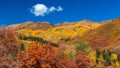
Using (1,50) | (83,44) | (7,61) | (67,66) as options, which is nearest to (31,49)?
(67,66)

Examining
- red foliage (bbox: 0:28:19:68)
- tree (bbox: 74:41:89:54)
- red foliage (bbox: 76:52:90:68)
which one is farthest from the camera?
tree (bbox: 74:41:89:54)

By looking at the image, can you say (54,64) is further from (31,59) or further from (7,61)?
(7,61)

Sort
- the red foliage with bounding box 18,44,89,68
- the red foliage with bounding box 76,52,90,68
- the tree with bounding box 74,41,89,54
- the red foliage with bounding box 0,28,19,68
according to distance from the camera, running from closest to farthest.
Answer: the red foliage with bounding box 0,28,19,68
the red foliage with bounding box 18,44,89,68
the red foliage with bounding box 76,52,90,68
the tree with bounding box 74,41,89,54

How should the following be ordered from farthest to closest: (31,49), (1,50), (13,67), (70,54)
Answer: (70,54), (31,49), (1,50), (13,67)

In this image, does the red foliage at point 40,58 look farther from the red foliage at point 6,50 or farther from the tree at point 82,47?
the tree at point 82,47

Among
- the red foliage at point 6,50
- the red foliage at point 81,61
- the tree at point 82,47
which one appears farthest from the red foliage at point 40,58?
the tree at point 82,47

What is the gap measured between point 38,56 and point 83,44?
204ft

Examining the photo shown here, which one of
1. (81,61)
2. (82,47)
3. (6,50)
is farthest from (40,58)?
(82,47)

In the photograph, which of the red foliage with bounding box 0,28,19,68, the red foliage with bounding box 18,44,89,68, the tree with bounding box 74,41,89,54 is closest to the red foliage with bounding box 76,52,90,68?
the red foliage with bounding box 18,44,89,68

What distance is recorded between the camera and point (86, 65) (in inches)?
5148

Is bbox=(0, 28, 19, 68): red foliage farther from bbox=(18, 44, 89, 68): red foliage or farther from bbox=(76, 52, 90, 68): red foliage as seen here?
bbox=(76, 52, 90, 68): red foliage

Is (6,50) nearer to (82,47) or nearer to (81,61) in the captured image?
(81,61)

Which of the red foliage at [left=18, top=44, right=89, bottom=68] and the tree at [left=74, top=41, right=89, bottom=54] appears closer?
the red foliage at [left=18, top=44, right=89, bottom=68]

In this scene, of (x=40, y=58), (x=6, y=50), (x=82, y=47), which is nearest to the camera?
(x=6, y=50)
